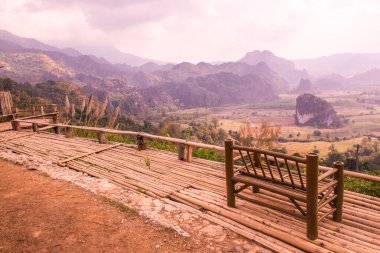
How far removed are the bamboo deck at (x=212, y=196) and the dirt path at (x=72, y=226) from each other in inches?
27.2

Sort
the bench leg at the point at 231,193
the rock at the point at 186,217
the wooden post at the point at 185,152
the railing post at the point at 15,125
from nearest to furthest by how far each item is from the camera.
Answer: the rock at the point at 186,217 < the bench leg at the point at 231,193 < the wooden post at the point at 185,152 < the railing post at the point at 15,125

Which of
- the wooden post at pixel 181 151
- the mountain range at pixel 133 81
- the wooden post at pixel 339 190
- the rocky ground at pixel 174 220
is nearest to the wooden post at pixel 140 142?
the wooden post at pixel 181 151

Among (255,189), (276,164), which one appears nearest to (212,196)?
(255,189)

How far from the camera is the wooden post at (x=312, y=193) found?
2.88 metres

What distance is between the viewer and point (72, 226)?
341 cm

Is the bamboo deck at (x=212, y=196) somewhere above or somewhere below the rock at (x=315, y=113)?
above

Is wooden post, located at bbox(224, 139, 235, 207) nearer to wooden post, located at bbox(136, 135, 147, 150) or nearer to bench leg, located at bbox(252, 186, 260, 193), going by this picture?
bench leg, located at bbox(252, 186, 260, 193)

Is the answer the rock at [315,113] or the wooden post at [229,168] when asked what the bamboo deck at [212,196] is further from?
the rock at [315,113]

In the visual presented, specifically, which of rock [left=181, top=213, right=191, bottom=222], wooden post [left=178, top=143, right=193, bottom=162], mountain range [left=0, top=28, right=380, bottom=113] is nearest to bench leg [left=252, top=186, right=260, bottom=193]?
rock [left=181, top=213, right=191, bottom=222]

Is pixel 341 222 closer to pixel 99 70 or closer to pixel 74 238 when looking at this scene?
pixel 74 238

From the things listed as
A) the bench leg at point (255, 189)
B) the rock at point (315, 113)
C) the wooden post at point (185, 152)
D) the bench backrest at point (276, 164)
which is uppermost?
the bench backrest at point (276, 164)

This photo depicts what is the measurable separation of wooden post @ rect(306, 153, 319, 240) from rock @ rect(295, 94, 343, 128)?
115 m

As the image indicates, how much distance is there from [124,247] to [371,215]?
309 centimetres

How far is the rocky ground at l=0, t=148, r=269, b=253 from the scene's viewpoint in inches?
119
